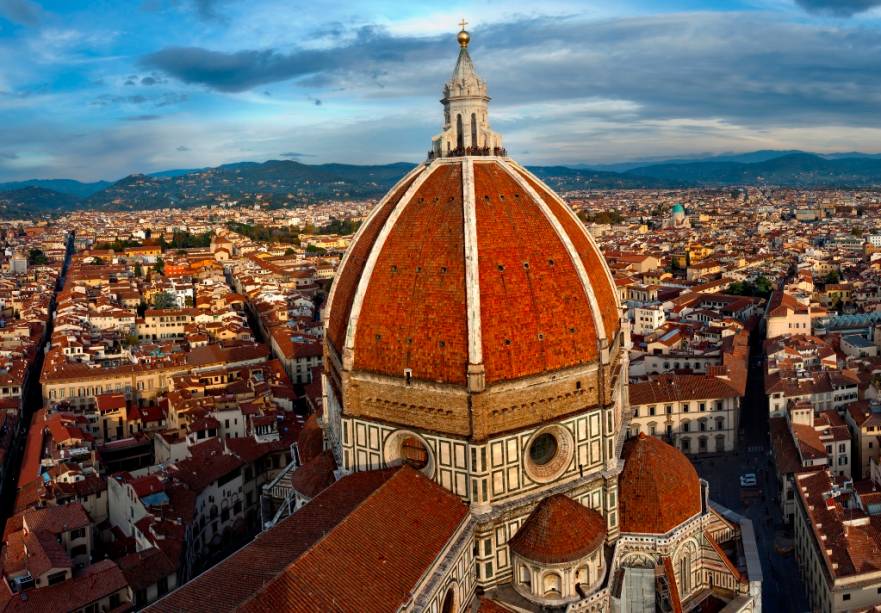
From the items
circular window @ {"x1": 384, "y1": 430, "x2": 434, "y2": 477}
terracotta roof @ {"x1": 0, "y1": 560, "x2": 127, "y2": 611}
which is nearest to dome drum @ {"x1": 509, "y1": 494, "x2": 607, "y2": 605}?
circular window @ {"x1": 384, "y1": 430, "x2": 434, "y2": 477}

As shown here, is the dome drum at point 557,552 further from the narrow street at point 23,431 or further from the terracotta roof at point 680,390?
the narrow street at point 23,431

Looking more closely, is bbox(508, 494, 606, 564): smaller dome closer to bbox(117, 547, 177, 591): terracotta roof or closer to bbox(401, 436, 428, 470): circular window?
bbox(401, 436, 428, 470): circular window

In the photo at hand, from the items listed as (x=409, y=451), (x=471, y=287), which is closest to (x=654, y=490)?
(x=409, y=451)

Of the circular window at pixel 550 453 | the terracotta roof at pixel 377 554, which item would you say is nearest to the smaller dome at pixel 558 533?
the circular window at pixel 550 453

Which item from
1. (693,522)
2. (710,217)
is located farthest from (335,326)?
(710,217)

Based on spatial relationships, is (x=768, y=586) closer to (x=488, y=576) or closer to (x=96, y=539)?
(x=488, y=576)

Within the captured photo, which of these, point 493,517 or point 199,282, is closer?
point 493,517

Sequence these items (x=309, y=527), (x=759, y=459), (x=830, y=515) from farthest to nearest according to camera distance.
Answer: (x=759, y=459)
(x=830, y=515)
(x=309, y=527)

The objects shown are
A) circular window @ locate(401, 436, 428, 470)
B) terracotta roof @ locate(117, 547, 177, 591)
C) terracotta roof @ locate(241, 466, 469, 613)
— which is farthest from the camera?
terracotta roof @ locate(117, 547, 177, 591)
